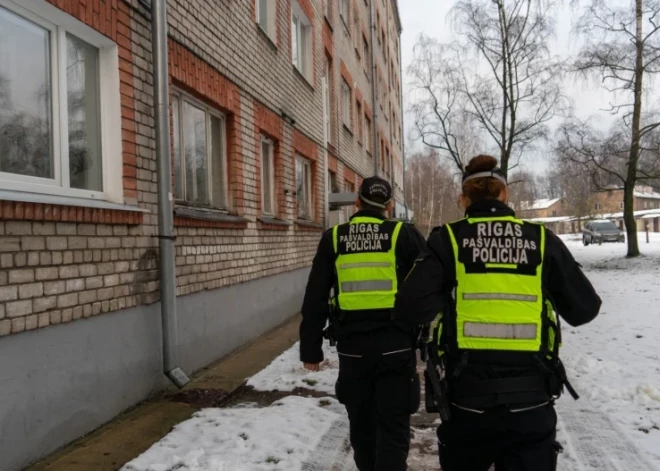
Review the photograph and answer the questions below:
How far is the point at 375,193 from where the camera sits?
10.6 ft

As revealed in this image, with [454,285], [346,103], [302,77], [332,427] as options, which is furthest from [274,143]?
[346,103]

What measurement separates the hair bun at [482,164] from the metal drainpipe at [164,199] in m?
3.23

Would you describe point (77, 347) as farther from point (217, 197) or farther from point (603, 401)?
point (603, 401)

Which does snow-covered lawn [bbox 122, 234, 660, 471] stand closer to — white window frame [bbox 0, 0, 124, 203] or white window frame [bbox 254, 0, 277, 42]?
→ white window frame [bbox 0, 0, 124, 203]

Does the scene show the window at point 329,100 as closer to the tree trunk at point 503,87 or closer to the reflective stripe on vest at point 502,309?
the tree trunk at point 503,87

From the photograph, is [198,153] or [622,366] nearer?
[622,366]

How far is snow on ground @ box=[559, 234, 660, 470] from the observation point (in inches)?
163

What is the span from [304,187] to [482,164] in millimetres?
9255

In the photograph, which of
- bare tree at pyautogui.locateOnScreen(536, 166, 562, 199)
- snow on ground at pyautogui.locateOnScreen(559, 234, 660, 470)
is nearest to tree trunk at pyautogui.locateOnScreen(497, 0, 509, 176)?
snow on ground at pyautogui.locateOnScreen(559, 234, 660, 470)

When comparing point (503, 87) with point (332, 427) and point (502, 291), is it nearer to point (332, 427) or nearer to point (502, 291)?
point (332, 427)

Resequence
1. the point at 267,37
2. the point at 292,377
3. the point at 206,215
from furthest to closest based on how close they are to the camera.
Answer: the point at 267,37 < the point at 206,215 < the point at 292,377

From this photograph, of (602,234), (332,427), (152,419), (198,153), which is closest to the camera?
(332,427)

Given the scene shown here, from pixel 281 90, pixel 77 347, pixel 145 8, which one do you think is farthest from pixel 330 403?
pixel 281 90

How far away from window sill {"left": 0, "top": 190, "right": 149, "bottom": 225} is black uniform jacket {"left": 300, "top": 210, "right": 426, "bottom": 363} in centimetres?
172
